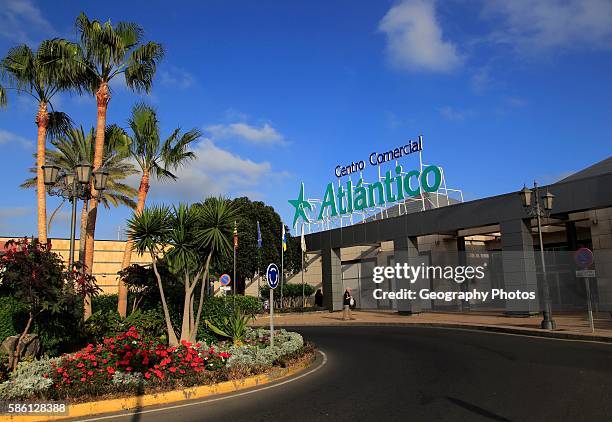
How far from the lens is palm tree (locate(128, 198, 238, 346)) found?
41.3 feet

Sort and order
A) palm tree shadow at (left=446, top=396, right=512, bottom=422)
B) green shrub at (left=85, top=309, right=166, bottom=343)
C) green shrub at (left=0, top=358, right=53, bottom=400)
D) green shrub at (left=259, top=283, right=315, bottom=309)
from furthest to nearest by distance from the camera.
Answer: green shrub at (left=259, top=283, right=315, bottom=309), green shrub at (left=85, top=309, right=166, bottom=343), green shrub at (left=0, top=358, right=53, bottom=400), palm tree shadow at (left=446, top=396, right=512, bottom=422)

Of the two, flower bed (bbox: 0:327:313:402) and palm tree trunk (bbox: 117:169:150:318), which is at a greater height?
palm tree trunk (bbox: 117:169:150:318)

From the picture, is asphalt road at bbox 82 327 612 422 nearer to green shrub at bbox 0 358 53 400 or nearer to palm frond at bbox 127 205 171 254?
green shrub at bbox 0 358 53 400

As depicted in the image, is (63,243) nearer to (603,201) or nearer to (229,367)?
(229,367)

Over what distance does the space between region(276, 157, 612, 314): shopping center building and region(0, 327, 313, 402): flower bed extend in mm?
14572

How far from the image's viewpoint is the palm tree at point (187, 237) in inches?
496

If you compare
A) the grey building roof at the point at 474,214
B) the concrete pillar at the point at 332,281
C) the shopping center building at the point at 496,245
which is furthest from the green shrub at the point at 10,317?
the concrete pillar at the point at 332,281

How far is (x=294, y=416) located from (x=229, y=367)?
11.5 feet

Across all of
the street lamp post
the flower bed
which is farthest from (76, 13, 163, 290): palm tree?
the street lamp post

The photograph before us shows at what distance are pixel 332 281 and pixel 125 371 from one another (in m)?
25.5

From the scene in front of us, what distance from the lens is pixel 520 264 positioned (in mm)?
22453

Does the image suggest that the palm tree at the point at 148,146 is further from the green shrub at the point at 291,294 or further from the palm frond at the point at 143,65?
the green shrub at the point at 291,294

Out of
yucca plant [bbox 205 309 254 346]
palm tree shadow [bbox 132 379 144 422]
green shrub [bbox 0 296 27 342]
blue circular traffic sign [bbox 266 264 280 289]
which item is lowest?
palm tree shadow [bbox 132 379 144 422]

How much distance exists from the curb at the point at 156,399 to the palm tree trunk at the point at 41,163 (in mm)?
10931
